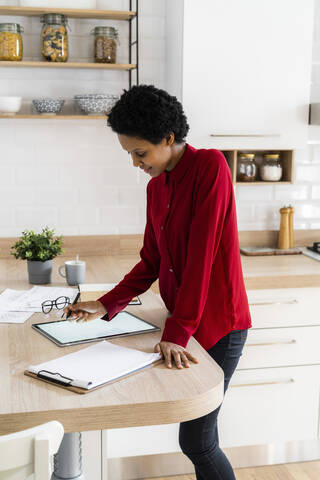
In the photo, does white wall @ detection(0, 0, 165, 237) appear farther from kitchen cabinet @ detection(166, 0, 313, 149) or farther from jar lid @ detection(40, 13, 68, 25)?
kitchen cabinet @ detection(166, 0, 313, 149)

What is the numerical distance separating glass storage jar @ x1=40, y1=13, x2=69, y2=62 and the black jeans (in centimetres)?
158

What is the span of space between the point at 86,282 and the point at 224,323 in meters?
0.75

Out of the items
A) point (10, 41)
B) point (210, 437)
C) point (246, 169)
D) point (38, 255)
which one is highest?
point (10, 41)

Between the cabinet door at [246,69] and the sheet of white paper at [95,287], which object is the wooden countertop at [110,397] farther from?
the cabinet door at [246,69]

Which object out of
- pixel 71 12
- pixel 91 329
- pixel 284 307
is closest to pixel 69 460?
pixel 91 329

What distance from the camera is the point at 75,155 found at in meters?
2.94

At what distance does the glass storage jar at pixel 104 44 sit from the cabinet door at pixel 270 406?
1.56 m

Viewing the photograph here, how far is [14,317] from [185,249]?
582 millimetres

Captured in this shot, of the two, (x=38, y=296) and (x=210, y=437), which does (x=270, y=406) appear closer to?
(x=210, y=437)

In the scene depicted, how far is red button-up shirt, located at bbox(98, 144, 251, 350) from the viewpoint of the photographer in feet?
5.21

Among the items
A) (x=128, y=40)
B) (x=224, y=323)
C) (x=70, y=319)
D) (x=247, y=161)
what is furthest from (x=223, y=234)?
(x=128, y=40)

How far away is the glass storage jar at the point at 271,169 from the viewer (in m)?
2.95

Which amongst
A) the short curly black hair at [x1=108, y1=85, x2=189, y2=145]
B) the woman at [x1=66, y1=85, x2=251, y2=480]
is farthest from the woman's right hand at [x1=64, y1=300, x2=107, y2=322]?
the short curly black hair at [x1=108, y1=85, x2=189, y2=145]

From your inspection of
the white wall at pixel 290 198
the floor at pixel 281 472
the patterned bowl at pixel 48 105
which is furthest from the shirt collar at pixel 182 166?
the floor at pixel 281 472
